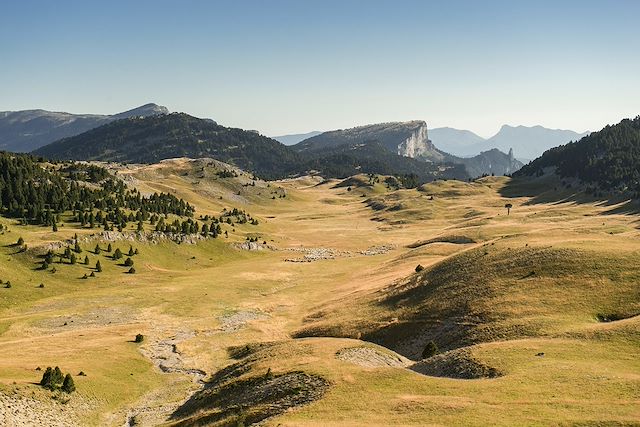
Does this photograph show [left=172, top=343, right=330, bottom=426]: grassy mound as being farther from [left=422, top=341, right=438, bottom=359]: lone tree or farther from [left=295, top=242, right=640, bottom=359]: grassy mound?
[left=295, top=242, right=640, bottom=359]: grassy mound

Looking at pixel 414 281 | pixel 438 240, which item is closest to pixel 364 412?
pixel 414 281

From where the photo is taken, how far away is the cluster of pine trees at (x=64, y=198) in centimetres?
14236

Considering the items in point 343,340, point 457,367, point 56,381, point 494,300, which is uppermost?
point 494,300

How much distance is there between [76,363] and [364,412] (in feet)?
146

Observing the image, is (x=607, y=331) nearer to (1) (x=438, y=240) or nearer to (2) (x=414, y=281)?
(2) (x=414, y=281)

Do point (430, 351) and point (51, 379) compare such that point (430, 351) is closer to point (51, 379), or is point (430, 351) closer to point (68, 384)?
point (68, 384)

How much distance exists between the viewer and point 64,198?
155 m

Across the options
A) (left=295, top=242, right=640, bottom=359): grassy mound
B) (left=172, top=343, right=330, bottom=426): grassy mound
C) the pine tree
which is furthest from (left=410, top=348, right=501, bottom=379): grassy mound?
the pine tree

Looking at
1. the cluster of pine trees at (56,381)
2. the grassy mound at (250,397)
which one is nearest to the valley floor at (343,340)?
the grassy mound at (250,397)

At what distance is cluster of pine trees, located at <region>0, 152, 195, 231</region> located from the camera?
142 m

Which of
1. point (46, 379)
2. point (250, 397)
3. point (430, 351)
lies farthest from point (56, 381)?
point (430, 351)

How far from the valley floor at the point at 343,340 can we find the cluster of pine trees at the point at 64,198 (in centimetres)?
1548

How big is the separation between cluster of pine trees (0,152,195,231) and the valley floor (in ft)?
50.8

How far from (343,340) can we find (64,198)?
127 meters
